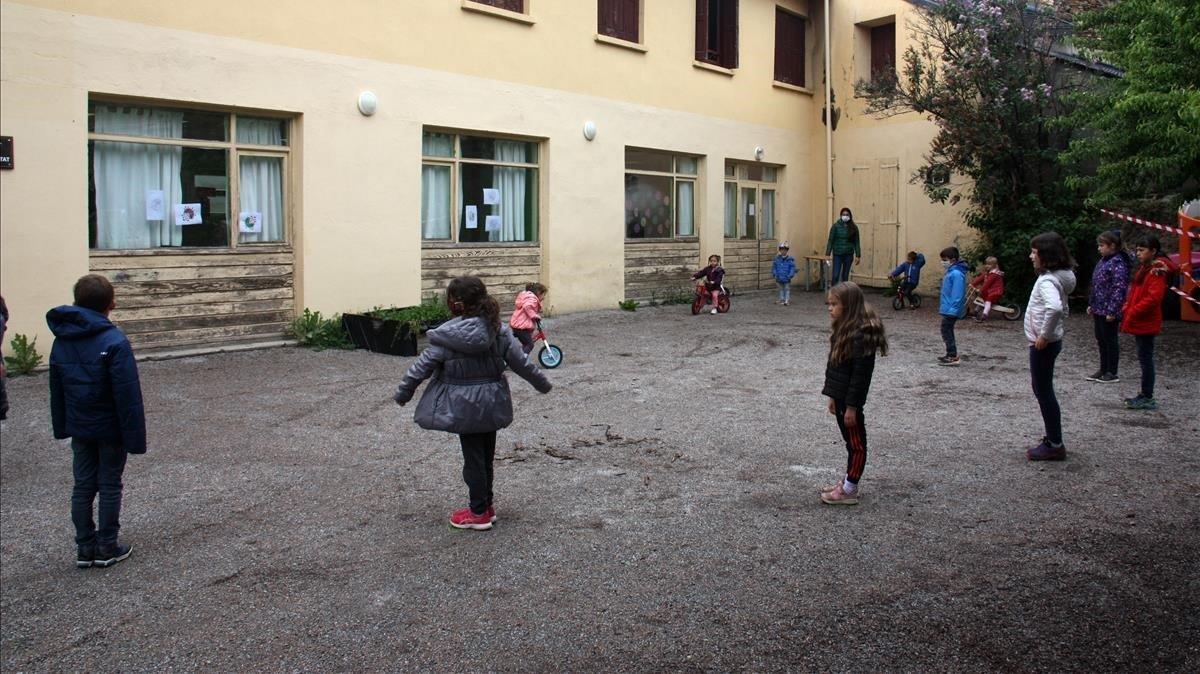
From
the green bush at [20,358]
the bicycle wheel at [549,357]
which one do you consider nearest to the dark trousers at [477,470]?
the bicycle wheel at [549,357]

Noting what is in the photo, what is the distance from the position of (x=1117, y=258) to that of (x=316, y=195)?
886cm

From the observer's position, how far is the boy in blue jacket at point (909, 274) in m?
17.0

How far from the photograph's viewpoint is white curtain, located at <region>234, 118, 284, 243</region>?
483 inches

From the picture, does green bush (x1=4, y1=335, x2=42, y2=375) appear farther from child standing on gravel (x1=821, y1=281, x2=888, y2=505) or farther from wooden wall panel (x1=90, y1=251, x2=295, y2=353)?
child standing on gravel (x1=821, y1=281, x2=888, y2=505)

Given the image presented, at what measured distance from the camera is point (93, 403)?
5.32 metres

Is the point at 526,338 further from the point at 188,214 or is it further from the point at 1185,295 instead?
the point at 1185,295

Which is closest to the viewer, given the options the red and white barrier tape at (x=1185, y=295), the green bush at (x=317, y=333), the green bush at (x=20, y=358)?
the green bush at (x=20, y=358)

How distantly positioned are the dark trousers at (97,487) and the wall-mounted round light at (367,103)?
27.1 ft

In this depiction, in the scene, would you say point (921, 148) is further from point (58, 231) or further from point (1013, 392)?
point (58, 231)

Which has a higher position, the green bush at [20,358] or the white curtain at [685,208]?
the white curtain at [685,208]

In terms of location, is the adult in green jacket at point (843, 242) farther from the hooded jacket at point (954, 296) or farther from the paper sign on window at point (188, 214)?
the paper sign on window at point (188, 214)

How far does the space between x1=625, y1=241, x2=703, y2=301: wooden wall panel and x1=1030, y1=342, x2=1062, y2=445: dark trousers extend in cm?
1071

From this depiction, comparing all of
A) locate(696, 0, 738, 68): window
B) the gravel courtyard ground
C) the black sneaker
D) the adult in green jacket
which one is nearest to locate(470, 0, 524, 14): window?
locate(696, 0, 738, 68): window

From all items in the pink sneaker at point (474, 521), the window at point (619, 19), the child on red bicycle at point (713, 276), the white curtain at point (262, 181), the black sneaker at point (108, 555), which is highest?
the window at point (619, 19)
